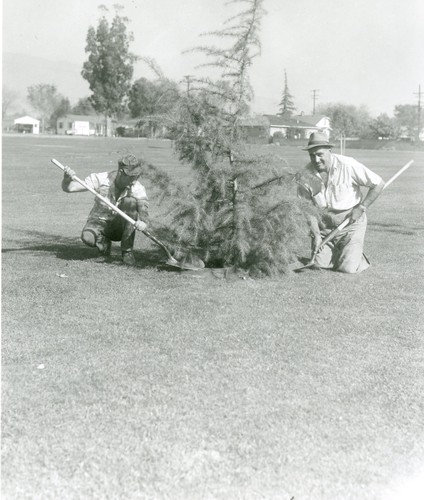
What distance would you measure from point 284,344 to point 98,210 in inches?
153

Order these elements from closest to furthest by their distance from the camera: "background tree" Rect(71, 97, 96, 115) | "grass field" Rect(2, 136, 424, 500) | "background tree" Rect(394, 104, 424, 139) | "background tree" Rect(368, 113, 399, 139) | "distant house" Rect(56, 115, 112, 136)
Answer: "grass field" Rect(2, 136, 424, 500) → "background tree" Rect(368, 113, 399, 139) → "background tree" Rect(394, 104, 424, 139) → "distant house" Rect(56, 115, 112, 136) → "background tree" Rect(71, 97, 96, 115)

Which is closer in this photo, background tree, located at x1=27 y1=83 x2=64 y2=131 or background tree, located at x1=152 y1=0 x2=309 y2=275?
background tree, located at x1=152 y1=0 x2=309 y2=275

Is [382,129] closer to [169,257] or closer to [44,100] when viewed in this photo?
[44,100]

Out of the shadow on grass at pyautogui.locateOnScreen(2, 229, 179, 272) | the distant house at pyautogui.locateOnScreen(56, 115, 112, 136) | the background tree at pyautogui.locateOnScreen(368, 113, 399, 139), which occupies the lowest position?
the shadow on grass at pyautogui.locateOnScreen(2, 229, 179, 272)

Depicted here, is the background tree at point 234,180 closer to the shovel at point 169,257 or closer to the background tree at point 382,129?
the shovel at point 169,257

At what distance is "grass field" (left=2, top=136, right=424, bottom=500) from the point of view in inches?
124

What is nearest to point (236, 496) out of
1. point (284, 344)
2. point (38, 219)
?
point (284, 344)

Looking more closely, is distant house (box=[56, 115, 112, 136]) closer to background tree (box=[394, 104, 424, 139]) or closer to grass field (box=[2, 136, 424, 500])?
background tree (box=[394, 104, 424, 139])

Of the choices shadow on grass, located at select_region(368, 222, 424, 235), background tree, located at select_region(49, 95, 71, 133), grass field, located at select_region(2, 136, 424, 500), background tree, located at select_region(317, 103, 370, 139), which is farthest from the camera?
background tree, located at select_region(49, 95, 71, 133)

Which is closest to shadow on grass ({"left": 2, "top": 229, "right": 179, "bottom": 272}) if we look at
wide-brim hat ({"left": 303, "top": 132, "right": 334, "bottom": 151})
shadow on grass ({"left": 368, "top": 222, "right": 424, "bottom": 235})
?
wide-brim hat ({"left": 303, "top": 132, "right": 334, "bottom": 151})

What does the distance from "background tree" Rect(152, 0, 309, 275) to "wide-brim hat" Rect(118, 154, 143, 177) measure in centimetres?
45

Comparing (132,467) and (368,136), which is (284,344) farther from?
(368,136)

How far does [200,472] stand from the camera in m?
3.18

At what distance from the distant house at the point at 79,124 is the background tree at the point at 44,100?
3826 millimetres
